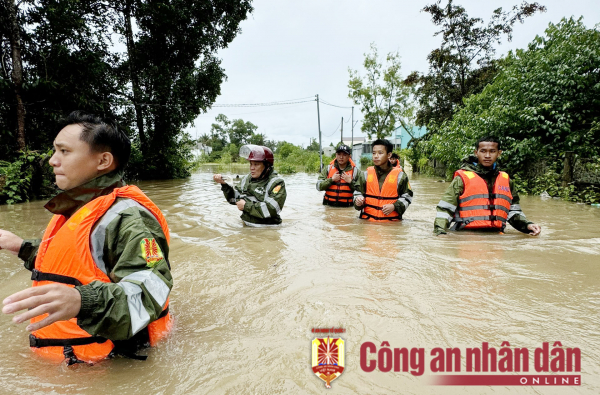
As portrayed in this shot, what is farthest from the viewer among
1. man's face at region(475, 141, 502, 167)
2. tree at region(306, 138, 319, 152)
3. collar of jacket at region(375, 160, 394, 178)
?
tree at region(306, 138, 319, 152)

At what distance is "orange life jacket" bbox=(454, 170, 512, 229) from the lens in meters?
4.35

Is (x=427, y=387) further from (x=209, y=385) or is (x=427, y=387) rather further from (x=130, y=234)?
(x=130, y=234)

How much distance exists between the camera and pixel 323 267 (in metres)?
3.41

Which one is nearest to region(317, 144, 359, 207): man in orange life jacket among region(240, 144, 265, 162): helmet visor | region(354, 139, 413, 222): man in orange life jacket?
region(354, 139, 413, 222): man in orange life jacket

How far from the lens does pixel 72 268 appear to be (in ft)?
5.14

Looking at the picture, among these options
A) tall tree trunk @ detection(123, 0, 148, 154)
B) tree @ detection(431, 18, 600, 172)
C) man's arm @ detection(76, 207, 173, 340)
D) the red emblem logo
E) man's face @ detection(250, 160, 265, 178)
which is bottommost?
the red emblem logo

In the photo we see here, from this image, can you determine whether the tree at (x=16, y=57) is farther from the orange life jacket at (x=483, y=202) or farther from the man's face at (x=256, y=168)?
the orange life jacket at (x=483, y=202)

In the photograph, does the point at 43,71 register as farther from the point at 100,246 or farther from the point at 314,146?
the point at 314,146

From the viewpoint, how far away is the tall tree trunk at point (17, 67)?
856cm

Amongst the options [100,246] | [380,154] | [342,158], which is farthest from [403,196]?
[100,246]

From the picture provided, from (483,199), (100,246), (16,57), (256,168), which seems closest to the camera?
(100,246)

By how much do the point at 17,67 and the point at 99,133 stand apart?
9875mm
